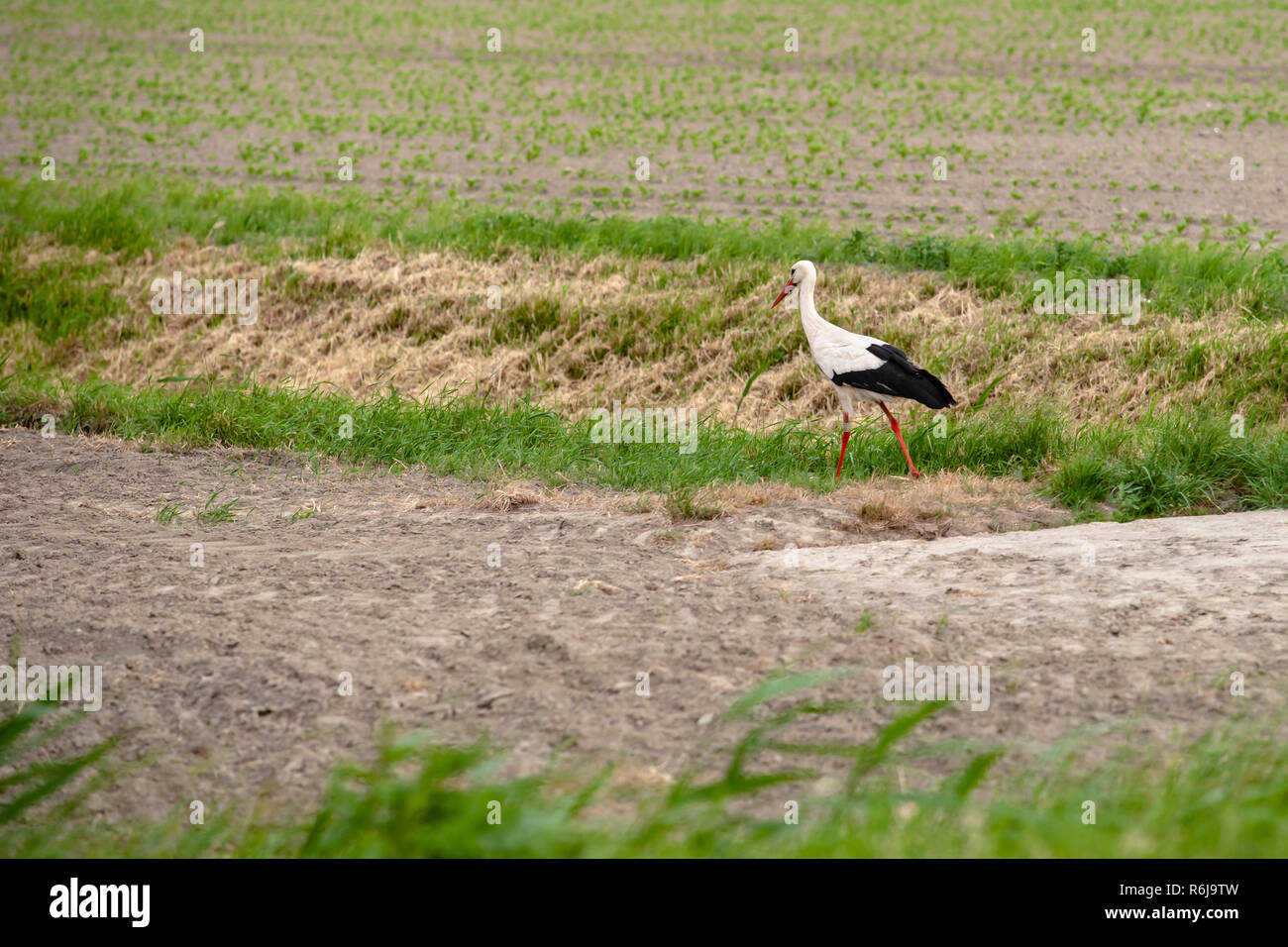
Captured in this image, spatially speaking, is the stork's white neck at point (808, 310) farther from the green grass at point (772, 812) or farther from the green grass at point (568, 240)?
the green grass at point (772, 812)

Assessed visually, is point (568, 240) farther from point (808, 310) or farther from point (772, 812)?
point (772, 812)

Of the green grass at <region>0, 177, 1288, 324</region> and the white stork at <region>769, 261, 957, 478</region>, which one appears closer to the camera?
the white stork at <region>769, 261, 957, 478</region>

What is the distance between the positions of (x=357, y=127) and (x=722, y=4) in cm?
2406

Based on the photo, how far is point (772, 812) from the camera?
4.50 meters

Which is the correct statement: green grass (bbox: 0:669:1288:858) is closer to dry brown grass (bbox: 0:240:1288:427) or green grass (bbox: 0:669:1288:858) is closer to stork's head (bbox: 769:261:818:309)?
stork's head (bbox: 769:261:818:309)

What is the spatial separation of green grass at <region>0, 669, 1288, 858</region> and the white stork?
492 cm

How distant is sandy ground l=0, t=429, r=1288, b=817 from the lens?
5.30 m

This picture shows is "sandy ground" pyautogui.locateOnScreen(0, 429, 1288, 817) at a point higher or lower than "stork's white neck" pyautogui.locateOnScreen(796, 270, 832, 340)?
lower

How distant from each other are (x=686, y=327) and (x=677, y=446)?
3529mm

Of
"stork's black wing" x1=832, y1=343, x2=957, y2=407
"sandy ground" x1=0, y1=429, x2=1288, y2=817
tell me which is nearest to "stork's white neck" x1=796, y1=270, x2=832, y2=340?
"stork's black wing" x1=832, y1=343, x2=957, y2=407

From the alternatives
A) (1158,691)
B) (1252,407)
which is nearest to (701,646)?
(1158,691)

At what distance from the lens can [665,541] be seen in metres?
8.03

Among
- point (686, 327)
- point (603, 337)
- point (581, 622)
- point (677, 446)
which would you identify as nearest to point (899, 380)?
point (677, 446)

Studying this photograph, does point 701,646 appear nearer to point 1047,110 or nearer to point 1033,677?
point 1033,677
